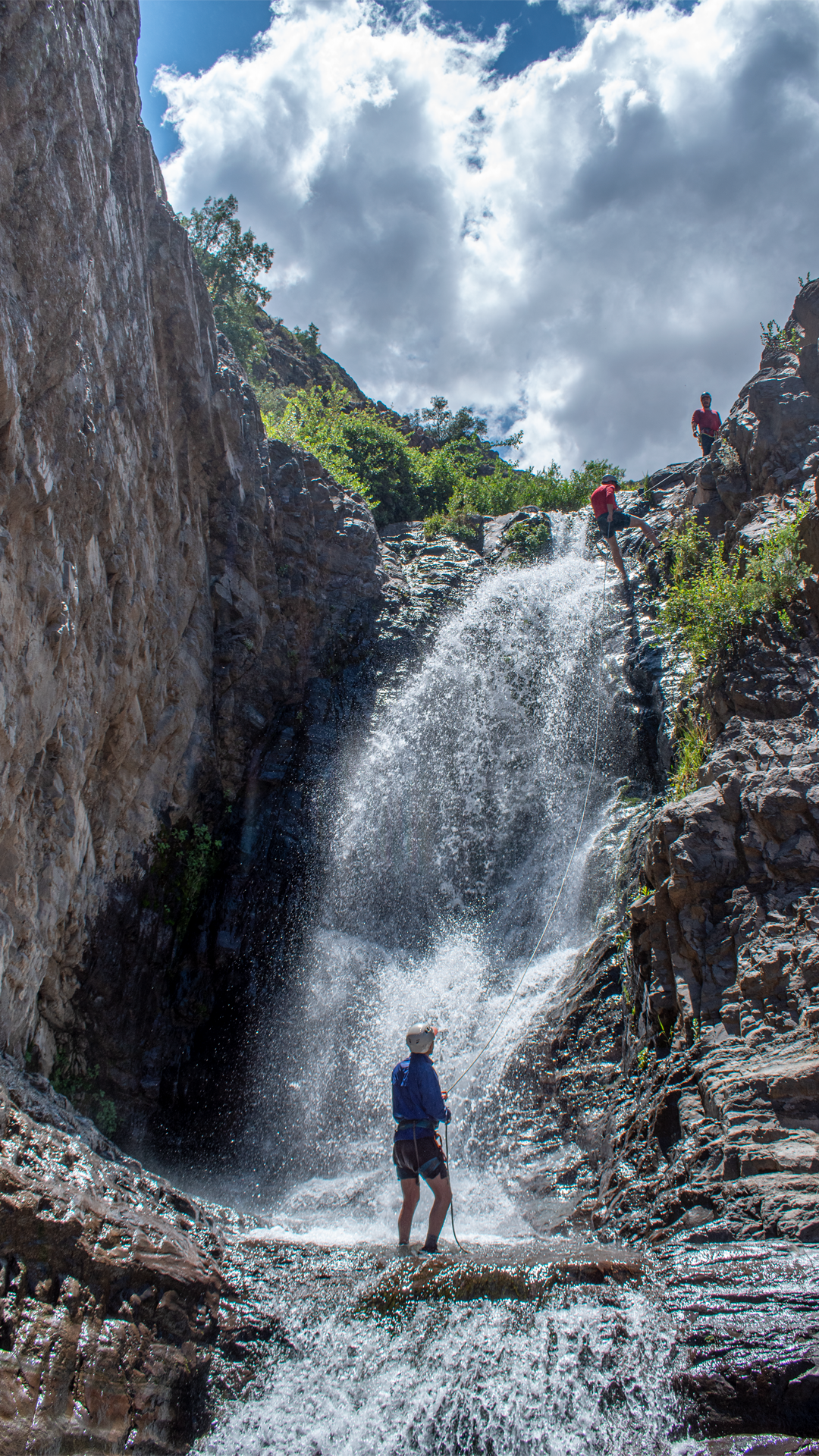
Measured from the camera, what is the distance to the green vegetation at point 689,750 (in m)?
9.70

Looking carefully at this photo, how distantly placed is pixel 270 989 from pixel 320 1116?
2227 mm

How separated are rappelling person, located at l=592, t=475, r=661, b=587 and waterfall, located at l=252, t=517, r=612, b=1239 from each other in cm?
102

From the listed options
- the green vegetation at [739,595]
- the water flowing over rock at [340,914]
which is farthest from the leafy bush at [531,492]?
the green vegetation at [739,595]

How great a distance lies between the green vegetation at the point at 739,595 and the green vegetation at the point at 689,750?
769 mm

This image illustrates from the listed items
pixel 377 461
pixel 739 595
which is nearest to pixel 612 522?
pixel 739 595

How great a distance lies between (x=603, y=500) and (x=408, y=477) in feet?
25.9

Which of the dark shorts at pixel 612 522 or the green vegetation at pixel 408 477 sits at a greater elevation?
the green vegetation at pixel 408 477

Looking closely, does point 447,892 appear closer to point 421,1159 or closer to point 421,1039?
point 421,1039

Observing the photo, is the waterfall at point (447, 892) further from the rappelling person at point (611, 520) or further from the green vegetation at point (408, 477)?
the green vegetation at point (408, 477)

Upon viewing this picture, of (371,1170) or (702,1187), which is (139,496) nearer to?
(371,1170)

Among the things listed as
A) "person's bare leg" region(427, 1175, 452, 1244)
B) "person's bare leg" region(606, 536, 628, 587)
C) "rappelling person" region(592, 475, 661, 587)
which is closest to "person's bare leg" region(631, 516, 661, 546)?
"rappelling person" region(592, 475, 661, 587)

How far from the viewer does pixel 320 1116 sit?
10.0m

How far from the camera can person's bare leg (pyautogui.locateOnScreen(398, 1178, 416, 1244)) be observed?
602 centimetres

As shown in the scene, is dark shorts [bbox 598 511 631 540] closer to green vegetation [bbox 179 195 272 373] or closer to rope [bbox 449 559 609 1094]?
rope [bbox 449 559 609 1094]
